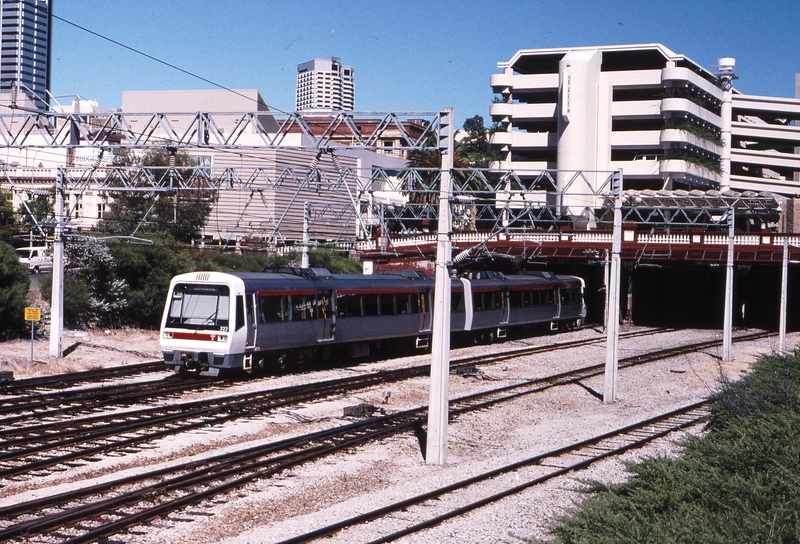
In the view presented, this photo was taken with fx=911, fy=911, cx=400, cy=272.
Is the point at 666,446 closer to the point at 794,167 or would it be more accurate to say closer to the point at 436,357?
the point at 436,357

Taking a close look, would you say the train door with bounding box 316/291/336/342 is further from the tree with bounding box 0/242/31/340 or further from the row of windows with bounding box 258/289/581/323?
the tree with bounding box 0/242/31/340

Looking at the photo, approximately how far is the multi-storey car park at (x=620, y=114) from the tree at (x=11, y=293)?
4172 centimetres

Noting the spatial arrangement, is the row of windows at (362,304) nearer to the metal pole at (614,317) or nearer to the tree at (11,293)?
the metal pole at (614,317)

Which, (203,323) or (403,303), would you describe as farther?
(403,303)

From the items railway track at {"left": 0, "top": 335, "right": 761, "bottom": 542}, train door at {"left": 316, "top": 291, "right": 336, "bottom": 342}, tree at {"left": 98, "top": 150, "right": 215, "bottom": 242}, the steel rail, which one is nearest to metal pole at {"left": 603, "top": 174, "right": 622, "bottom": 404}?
the steel rail

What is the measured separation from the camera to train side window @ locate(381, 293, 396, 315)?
92.4 feet

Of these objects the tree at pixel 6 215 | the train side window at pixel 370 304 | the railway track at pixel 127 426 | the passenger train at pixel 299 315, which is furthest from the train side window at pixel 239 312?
the tree at pixel 6 215

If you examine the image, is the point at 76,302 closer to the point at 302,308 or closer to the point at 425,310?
the point at 302,308

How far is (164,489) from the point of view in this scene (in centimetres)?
1170

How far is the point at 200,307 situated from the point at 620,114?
51.6m

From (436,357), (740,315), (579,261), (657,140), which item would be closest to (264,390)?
(436,357)

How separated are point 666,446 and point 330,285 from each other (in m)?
11.7

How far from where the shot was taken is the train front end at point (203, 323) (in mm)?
21828

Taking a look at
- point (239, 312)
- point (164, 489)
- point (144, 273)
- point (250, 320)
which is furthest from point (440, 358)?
point (144, 273)
